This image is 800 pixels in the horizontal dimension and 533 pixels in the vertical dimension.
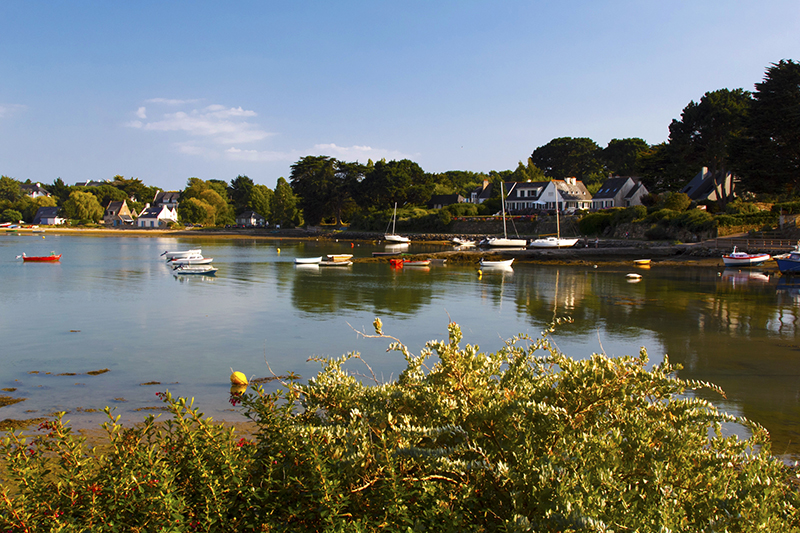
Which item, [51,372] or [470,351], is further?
[51,372]

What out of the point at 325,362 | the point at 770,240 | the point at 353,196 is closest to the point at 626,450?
the point at 325,362

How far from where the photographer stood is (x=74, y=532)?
3861 mm

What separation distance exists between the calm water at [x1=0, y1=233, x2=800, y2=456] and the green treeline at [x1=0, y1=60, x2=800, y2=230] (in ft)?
60.7

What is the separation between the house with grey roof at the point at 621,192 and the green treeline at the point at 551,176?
155 inches

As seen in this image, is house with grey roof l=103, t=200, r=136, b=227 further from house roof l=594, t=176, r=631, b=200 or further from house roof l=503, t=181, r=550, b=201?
house roof l=594, t=176, r=631, b=200

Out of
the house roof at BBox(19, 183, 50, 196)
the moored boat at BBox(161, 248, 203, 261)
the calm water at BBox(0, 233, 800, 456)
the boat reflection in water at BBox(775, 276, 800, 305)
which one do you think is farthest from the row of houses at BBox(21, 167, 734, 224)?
the moored boat at BBox(161, 248, 203, 261)

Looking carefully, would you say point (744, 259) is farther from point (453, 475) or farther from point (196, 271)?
point (453, 475)

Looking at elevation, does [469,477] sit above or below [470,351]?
below

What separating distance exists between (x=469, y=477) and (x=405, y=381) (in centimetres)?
181

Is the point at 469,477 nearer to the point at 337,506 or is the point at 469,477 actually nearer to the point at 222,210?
the point at 337,506

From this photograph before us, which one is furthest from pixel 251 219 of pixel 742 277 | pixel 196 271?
pixel 742 277

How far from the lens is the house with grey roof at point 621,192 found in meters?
94.2

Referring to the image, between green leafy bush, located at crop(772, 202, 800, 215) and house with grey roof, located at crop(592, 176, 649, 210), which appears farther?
house with grey roof, located at crop(592, 176, 649, 210)

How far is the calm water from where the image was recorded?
13969 millimetres
